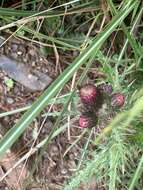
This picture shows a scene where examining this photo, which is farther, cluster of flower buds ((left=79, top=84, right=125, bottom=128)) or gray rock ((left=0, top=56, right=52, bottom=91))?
gray rock ((left=0, top=56, right=52, bottom=91))

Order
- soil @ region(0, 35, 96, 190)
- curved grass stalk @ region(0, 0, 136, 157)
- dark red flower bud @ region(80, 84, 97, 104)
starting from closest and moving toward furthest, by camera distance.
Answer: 1. curved grass stalk @ region(0, 0, 136, 157)
2. dark red flower bud @ region(80, 84, 97, 104)
3. soil @ region(0, 35, 96, 190)

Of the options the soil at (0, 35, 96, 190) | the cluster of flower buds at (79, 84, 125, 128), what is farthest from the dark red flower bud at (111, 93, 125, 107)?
the soil at (0, 35, 96, 190)

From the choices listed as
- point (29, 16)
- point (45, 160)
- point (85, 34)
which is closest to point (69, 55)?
point (85, 34)

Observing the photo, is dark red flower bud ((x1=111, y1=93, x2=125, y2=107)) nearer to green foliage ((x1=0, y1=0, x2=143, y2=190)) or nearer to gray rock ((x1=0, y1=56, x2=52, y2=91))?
green foliage ((x1=0, y1=0, x2=143, y2=190))

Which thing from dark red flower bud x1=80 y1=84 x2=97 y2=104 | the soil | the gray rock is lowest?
the soil

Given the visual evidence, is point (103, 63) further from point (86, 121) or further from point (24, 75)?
point (24, 75)

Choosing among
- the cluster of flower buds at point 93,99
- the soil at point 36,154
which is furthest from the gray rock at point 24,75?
the cluster of flower buds at point 93,99

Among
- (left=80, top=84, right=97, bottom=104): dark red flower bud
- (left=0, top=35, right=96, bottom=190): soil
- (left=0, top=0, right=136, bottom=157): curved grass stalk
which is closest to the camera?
(left=0, top=0, right=136, bottom=157): curved grass stalk

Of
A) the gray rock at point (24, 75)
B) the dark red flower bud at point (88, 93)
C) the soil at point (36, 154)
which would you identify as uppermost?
the gray rock at point (24, 75)

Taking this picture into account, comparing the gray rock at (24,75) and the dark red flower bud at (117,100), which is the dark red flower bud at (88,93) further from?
the gray rock at (24,75)

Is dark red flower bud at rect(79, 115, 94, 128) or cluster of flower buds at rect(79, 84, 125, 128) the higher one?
cluster of flower buds at rect(79, 84, 125, 128)
